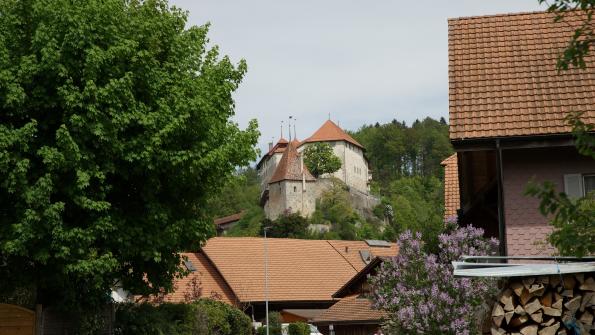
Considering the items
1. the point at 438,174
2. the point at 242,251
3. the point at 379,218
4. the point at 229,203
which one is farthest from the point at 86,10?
the point at 438,174

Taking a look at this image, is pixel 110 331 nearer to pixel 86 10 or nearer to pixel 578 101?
pixel 86 10

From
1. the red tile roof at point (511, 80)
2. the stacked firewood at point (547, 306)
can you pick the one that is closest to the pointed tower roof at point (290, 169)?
the red tile roof at point (511, 80)

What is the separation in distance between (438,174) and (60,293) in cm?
17248

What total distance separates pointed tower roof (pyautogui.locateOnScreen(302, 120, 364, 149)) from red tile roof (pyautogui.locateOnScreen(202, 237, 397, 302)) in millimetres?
96027

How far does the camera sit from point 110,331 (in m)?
23.0

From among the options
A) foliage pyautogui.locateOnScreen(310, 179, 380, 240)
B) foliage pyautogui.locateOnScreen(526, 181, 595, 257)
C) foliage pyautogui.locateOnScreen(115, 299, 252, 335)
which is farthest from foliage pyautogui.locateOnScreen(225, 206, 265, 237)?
foliage pyautogui.locateOnScreen(526, 181, 595, 257)

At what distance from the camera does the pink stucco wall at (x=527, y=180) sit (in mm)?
15469

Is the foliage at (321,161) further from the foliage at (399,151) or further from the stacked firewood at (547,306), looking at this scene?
the stacked firewood at (547,306)

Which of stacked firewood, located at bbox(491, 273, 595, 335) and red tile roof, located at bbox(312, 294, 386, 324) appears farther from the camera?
red tile roof, located at bbox(312, 294, 386, 324)

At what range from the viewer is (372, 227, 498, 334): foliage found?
45.6ft

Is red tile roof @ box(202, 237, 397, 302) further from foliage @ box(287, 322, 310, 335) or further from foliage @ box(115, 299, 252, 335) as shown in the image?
foliage @ box(115, 299, 252, 335)

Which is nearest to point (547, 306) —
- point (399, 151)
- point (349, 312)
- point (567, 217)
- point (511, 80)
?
point (567, 217)

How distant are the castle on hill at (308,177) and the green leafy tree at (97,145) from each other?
12186 cm

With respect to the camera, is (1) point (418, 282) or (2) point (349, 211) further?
(2) point (349, 211)
